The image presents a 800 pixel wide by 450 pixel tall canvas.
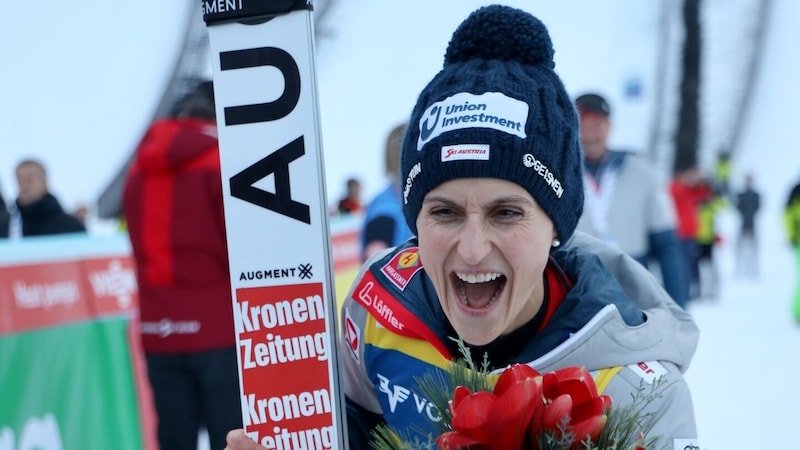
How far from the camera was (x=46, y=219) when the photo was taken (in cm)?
557

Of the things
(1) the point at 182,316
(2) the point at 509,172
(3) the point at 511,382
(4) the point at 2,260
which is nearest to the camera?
(3) the point at 511,382

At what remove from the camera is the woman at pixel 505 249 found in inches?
64.2

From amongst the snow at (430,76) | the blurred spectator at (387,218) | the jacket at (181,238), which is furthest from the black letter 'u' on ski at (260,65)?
the snow at (430,76)

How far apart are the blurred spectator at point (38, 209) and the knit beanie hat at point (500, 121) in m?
4.24

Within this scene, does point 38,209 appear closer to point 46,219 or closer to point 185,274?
point 46,219

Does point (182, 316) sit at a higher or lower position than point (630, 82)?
lower

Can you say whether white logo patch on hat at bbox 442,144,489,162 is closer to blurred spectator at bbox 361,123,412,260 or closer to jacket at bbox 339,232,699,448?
jacket at bbox 339,232,699,448

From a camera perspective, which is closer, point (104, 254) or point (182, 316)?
point (182, 316)

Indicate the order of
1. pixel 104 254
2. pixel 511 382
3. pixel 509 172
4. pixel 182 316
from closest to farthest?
pixel 511 382 → pixel 509 172 → pixel 182 316 → pixel 104 254

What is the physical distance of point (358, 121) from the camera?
24703mm

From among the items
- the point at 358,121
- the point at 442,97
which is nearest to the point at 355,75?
the point at 358,121

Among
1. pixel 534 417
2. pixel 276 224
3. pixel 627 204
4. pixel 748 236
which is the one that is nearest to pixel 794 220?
pixel 748 236

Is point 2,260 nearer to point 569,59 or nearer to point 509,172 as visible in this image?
point 509,172

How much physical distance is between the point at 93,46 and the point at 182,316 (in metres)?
15.6
